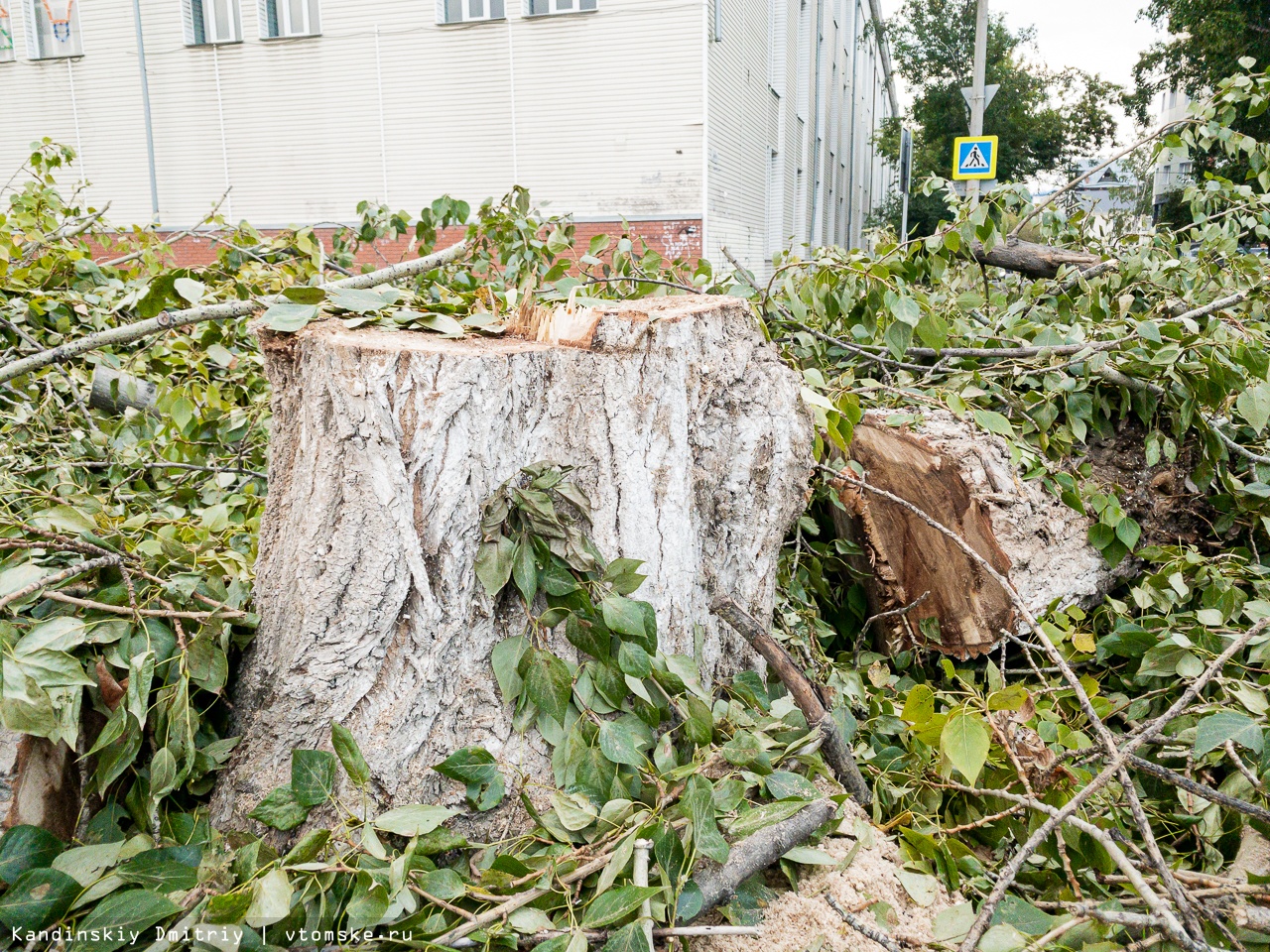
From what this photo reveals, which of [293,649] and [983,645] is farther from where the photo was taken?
[983,645]

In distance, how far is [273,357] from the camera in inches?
70.6

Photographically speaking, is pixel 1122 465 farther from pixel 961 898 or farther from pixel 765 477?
pixel 961 898

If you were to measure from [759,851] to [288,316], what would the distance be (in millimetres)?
1384

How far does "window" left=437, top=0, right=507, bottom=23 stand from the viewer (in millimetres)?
13930

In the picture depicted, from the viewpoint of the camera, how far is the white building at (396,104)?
13.7m

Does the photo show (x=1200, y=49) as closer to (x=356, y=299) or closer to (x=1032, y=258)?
(x=1032, y=258)

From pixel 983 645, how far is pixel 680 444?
117cm

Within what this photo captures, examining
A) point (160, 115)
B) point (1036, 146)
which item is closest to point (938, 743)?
point (160, 115)

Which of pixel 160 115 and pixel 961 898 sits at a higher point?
pixel 160 115

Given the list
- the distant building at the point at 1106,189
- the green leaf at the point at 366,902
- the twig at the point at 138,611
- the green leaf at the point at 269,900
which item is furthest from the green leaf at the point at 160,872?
the distant building at the point at 1106,189

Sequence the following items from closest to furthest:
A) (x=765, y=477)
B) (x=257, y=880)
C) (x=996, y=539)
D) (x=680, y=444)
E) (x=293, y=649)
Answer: (x=257, y=880) → (x=293, y=649) → (x=680, y=444) → (x=765, y=477) → (x=996, y=539)

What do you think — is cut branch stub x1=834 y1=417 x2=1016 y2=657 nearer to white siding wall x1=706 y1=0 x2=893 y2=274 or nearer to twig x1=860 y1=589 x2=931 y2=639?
twig x1=860 y1=589 x2=931 y2=639

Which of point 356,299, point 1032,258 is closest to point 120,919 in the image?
point 356,299

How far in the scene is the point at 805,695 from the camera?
196 cm
